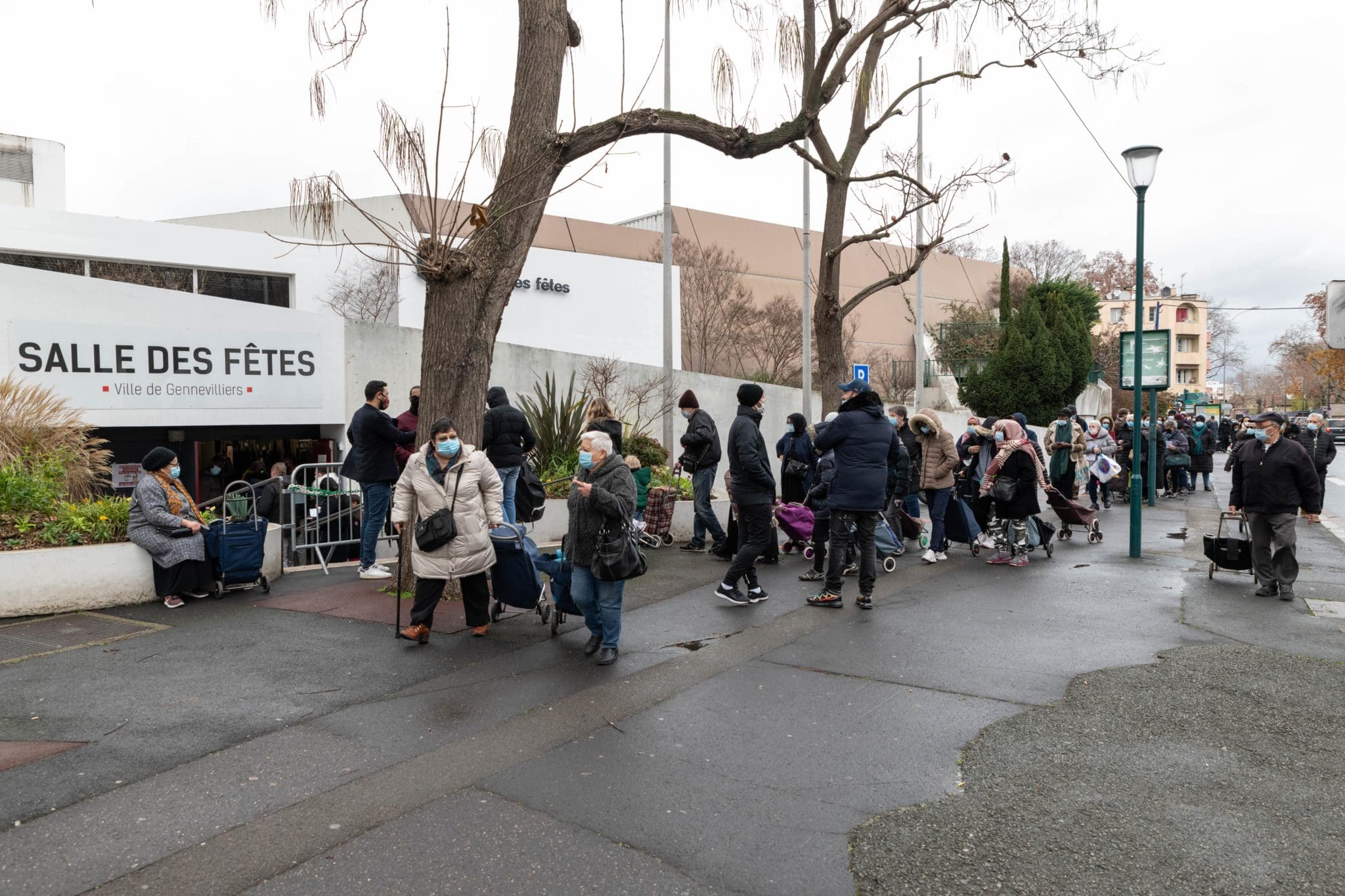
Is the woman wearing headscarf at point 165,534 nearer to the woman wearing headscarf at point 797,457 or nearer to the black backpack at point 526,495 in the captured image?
the black backpack at point 526,495

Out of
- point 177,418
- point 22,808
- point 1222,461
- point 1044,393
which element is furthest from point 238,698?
point 1222,461

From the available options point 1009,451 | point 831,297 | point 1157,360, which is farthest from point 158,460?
point 1157,360

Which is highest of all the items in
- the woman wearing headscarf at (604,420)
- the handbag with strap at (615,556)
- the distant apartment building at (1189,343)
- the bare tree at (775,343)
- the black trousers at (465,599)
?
the distant apartment building at (1189,343)

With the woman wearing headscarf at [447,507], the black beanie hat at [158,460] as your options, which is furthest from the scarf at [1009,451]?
the black beanie hat at [158,460]

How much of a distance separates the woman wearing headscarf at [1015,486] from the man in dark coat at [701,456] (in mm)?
3064

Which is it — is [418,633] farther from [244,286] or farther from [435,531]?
[244,286]

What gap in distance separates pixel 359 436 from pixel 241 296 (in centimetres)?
1454

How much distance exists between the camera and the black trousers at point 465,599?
696 cm

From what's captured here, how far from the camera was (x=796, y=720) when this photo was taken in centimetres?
533

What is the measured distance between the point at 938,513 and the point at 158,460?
7.99m

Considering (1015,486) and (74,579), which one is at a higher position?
(1015,486)

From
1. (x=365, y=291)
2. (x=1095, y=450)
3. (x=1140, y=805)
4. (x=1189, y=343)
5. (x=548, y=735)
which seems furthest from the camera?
(x=1189, y=343)

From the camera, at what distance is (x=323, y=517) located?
403 inches

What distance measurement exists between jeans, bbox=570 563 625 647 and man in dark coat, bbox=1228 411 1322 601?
6.45 metres
